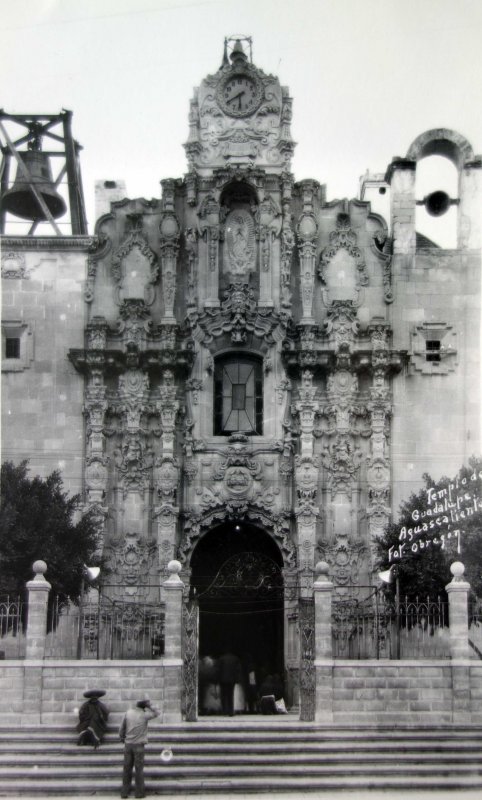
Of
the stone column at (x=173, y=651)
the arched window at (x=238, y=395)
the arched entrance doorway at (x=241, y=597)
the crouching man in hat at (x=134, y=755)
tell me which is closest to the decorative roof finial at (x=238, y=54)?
the arched window at (x=238, y=395)

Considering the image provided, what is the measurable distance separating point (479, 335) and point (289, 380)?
16.2 ft

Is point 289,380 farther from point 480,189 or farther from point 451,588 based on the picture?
point 451,588

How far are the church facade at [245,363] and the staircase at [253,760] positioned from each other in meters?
8.00

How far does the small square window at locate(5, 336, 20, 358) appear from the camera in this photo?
103 feet

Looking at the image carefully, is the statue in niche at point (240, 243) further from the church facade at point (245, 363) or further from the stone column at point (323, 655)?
the stone column at point (323, 655)

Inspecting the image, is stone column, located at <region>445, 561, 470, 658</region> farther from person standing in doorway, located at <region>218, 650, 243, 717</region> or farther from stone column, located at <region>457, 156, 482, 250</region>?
stone column, located at <region>457, 156, 482, 250</region>

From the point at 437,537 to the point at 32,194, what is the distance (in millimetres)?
14360

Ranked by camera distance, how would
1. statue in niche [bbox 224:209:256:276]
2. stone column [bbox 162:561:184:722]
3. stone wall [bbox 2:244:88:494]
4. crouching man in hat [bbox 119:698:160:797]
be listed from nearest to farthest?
crouching man in hat [bbox 119:698:160:797] < stone column [bbox 162:561:184:722] < stone wall [bbox 2:244:88:494] < statue in niche [bbox 224:209:256:276]

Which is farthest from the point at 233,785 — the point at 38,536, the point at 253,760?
the point at 38,536

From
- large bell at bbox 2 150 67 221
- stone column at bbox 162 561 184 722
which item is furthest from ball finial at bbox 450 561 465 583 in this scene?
large bell at bbox 2 150 67 221

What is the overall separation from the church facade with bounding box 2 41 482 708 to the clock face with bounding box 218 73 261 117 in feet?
0.17

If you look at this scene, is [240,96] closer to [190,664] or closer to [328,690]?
[190,664]

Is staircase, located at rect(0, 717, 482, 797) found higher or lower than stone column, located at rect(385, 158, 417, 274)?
lower

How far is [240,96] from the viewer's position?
3203 cm
